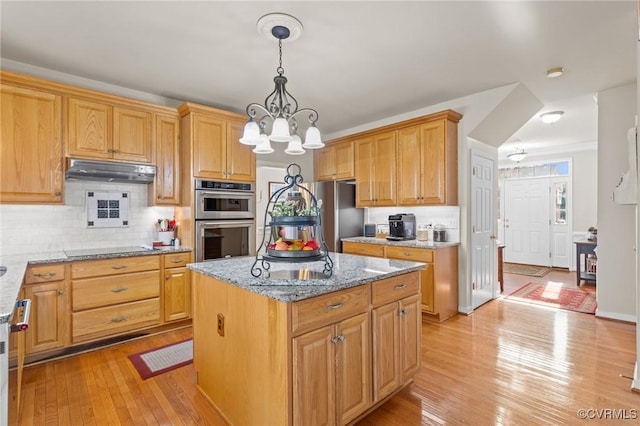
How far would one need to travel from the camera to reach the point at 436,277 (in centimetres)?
364

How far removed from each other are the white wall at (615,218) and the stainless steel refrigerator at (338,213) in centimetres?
308

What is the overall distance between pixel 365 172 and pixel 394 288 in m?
2.88

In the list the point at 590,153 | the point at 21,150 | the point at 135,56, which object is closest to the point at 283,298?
the point at 135,56

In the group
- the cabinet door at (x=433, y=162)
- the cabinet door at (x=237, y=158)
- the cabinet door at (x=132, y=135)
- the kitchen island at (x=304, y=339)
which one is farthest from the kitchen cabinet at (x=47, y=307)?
the cabinet door at (x=433, y=162)

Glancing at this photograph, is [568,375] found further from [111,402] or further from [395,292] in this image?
[111,402]

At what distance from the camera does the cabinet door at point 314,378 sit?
5.03ft

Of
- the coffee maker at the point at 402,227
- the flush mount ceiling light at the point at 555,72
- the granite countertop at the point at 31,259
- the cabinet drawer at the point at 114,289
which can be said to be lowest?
the cabinet drawer at the point at 114,289

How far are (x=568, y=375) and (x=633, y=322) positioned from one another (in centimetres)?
190

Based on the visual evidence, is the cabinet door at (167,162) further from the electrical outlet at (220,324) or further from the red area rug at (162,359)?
the electrical outlet at (220,324)

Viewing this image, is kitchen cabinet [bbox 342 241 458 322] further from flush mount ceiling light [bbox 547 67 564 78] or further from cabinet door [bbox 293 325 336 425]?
cabinet door [bbox 293 325 336 425]

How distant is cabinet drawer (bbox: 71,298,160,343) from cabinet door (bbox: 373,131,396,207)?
3.09m

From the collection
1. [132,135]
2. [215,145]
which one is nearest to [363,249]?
[215,145]

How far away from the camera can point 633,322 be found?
3553 millimetres

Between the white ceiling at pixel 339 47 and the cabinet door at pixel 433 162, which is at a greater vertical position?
the white ceiling at pixel 339 47
